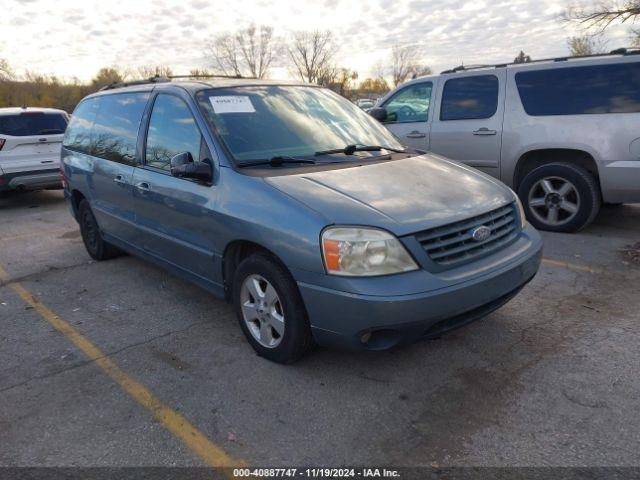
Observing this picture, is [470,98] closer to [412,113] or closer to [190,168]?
[412,113]

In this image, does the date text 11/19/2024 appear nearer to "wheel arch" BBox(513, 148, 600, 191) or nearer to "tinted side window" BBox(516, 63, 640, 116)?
"wheel arch" BBox(513, 148, 600, 191)

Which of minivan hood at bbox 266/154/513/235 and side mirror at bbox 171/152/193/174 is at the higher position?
side mirror at bbox 171/152/193/174

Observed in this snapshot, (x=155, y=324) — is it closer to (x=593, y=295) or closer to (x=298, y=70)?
(x=593, y=295)

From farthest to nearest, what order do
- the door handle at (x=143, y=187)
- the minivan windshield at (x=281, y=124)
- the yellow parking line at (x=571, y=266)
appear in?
the yellow parking line at (x=571, y=266) < the door handle at (x=143, y=187) < the minivan windshield at (x=281, y=124)

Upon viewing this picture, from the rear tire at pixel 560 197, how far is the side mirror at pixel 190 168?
4206 mm

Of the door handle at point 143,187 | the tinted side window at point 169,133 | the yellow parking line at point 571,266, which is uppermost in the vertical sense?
the tinted side window at point 169,133

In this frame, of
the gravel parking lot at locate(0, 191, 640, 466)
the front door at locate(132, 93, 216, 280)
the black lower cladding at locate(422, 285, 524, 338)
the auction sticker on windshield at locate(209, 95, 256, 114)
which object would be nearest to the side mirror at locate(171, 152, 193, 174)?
the front door at locate(132, 93, 216, 280)

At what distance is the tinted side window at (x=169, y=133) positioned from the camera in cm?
368

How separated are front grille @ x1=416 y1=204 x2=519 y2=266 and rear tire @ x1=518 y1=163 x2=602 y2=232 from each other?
3016 mm

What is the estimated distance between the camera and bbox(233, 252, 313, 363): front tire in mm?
2967

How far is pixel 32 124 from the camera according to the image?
9109 mm

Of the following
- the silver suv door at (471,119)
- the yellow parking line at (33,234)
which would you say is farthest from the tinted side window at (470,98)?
the yellow parking line at (33,234)

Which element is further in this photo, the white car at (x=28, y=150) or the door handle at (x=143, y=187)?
the white car at (x=28, y=150)

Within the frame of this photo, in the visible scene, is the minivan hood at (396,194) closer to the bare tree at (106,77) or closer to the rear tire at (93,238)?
the rear tire at (93,238)
